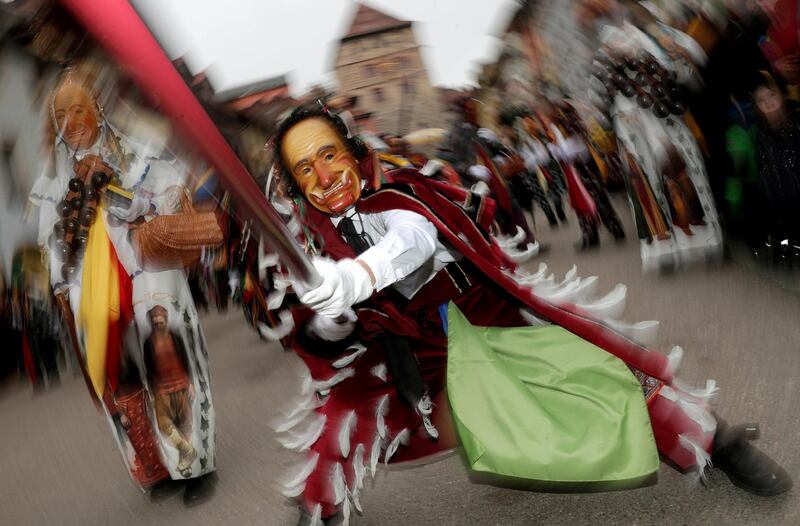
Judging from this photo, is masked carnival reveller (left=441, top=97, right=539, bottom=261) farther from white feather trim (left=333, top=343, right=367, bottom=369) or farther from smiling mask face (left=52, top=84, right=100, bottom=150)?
smiling mask face (left=52, top=84, right=100, bottom=150)

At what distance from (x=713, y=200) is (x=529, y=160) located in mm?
2961

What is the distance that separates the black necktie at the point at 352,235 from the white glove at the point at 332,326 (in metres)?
0.18

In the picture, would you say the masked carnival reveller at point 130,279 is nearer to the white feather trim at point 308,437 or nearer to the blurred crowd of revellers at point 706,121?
the white feather trim at point 308,437

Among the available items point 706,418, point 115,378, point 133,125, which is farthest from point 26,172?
point 706,418

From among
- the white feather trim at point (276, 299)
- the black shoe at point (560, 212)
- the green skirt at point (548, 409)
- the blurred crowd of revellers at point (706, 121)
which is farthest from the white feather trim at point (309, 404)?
the black shoe at point (560, 212)

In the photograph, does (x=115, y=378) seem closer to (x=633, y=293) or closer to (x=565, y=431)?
(x=565, y=431)

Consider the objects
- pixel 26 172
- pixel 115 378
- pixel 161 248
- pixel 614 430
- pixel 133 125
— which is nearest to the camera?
pixel 614 430

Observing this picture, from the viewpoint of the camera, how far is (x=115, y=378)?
2.41 meters

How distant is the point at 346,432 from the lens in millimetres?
1848

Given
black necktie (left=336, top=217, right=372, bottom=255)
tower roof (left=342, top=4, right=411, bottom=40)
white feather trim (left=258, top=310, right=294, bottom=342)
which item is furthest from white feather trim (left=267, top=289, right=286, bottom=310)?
tower roof (left=342, top=4, right=411, bottom=40)

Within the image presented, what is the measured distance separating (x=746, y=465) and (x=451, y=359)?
829 millimetres

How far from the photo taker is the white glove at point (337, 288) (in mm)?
1347

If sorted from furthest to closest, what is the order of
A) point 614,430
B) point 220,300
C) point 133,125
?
point 220,300
point 133,125
point 614,430

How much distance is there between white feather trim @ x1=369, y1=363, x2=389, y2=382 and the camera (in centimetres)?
192
